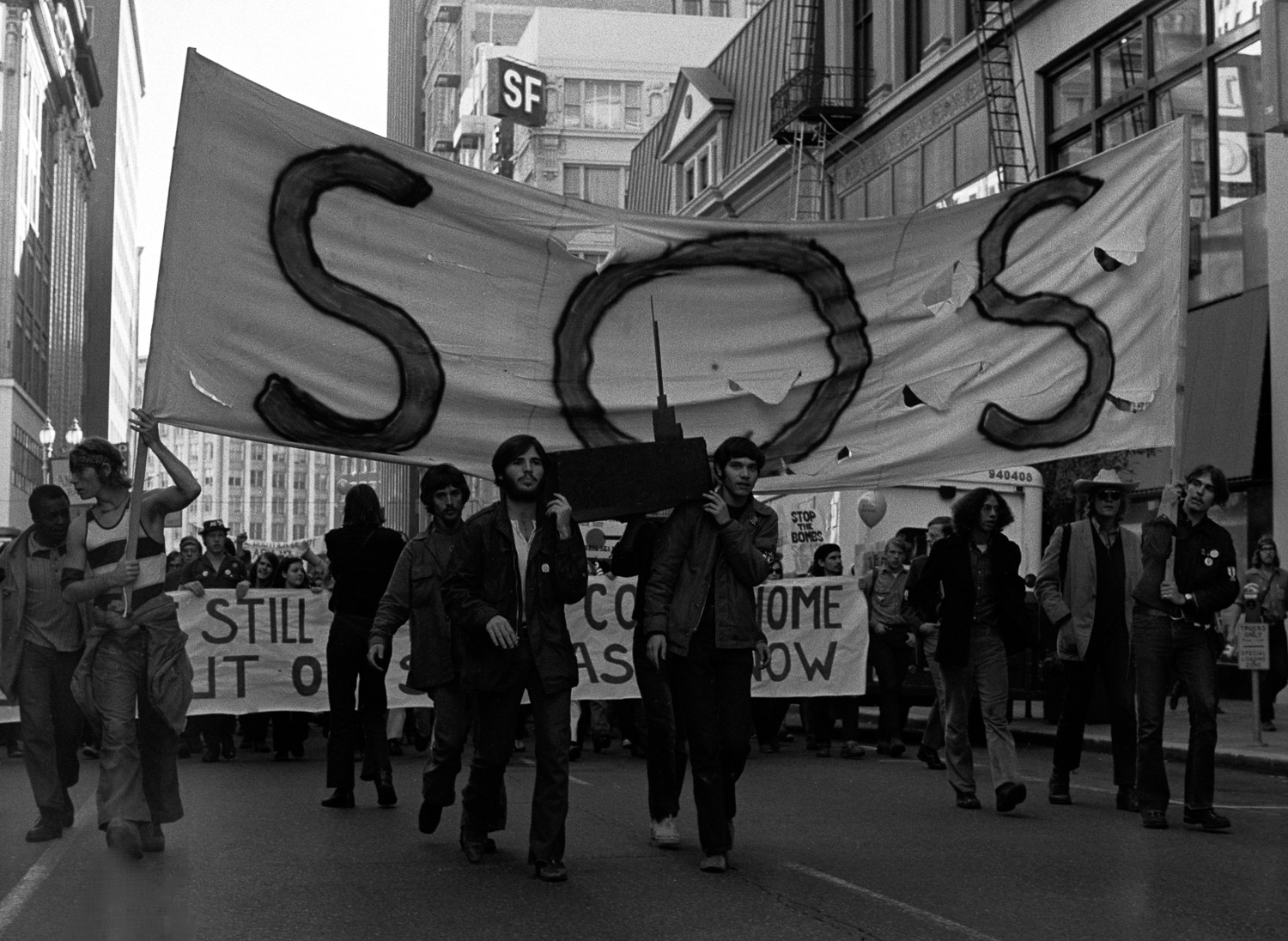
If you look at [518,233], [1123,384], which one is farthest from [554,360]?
[1123,384]

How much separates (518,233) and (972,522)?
3359mm

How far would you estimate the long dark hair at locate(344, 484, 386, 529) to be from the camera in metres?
10.9

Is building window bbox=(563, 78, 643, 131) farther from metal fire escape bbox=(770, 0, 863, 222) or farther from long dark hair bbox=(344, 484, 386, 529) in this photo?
long dark hair bbox=(344, 484, 386, 529)

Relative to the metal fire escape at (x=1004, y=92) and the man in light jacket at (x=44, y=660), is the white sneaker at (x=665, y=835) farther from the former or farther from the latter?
the metal fire escape at (x=1004, y=92)

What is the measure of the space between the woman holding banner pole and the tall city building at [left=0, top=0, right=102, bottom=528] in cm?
3452

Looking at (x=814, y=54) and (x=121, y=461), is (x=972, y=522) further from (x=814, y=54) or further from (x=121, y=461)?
(x=814, y=54)

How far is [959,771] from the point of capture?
10680 millimetres

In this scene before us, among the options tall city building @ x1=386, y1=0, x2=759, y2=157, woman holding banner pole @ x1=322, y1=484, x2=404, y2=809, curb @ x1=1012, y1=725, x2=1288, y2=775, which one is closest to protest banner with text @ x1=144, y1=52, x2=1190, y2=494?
woman holding banner pole @ x1=322, y1=484, x2=404, y2=809

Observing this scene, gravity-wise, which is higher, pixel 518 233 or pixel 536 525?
pixel 518 233

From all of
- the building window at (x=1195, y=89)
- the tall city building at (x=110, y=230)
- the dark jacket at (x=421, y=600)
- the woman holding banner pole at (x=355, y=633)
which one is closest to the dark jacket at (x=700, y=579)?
the dark jacket at (x=421, y=600)

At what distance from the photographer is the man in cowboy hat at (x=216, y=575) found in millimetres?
15055

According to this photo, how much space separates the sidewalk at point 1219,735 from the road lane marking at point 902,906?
6.78 metres

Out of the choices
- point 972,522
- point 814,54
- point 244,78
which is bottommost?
point 972,522

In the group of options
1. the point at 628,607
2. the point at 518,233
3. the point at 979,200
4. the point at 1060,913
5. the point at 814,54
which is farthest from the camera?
A: the point at 814,54
